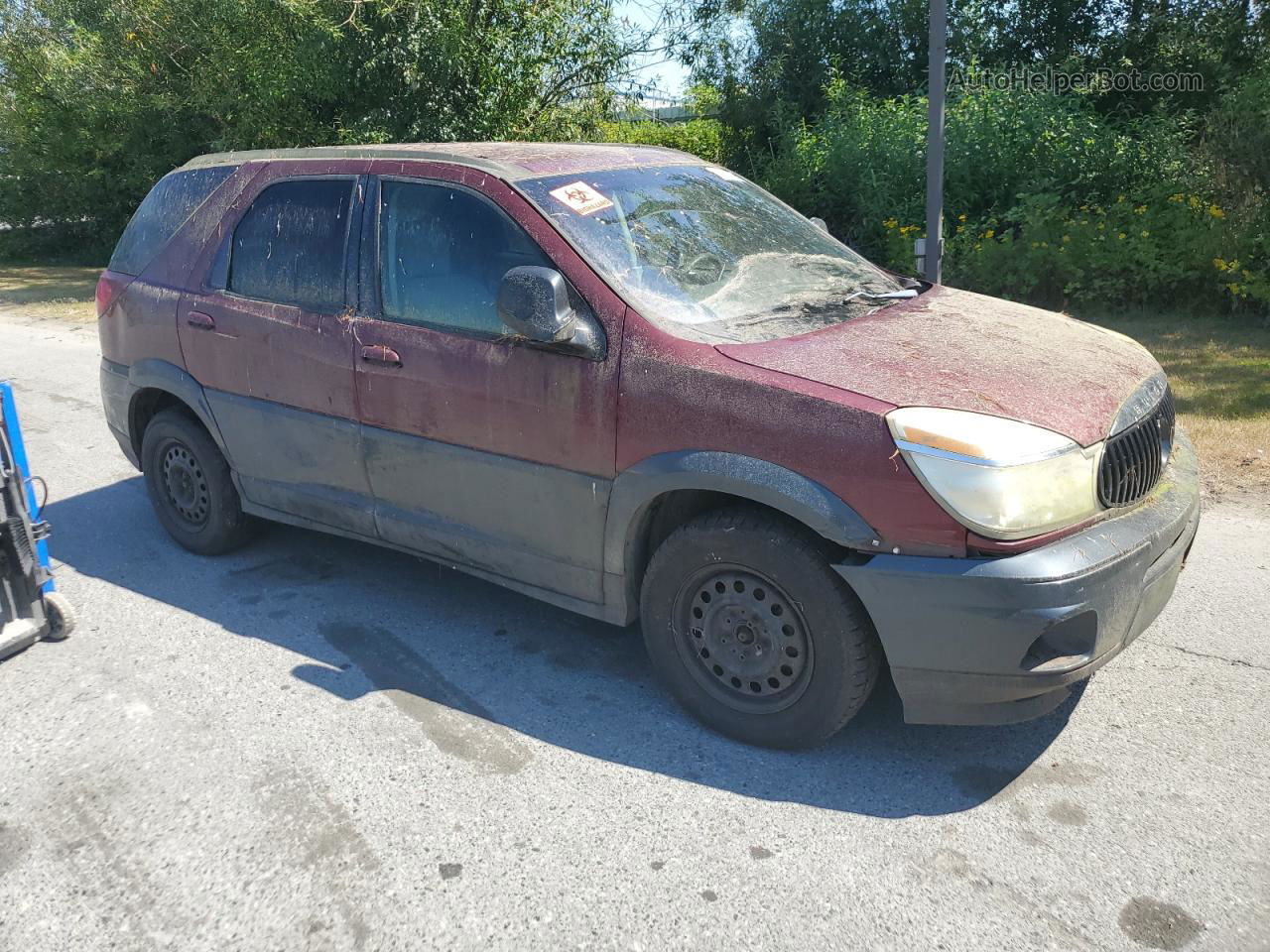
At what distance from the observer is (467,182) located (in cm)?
408

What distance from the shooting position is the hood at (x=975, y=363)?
3.19 meters

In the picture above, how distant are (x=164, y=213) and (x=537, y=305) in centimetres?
281

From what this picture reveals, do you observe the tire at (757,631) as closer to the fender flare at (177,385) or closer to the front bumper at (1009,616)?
the front bumper at (1009,616)

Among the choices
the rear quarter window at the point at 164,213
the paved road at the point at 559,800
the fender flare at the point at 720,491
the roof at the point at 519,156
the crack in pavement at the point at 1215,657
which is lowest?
the paved road at the point at 559,800

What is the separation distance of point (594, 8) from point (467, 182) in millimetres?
11484

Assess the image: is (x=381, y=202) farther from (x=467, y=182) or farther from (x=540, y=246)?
(x=540, y=246)

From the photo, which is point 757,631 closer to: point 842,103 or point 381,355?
point 381,355

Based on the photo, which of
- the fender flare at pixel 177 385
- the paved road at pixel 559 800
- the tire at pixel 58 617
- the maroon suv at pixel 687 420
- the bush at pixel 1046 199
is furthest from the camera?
the bush at pixel 1046 199

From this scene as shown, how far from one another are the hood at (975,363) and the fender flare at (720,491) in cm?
32

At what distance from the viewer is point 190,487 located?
17.6ft

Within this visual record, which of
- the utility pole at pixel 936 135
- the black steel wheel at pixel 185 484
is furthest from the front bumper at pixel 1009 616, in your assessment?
the utility pole at pixel 936 135

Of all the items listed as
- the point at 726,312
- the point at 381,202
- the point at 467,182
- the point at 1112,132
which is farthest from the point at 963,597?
the point at 1112,132

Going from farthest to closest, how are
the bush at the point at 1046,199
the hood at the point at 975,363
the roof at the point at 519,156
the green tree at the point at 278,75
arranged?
1. the green tree at the point at 278,75
2. the bush at the point at 1046,199
3. the roof at the point at 519,156
4. the hood at the point at 975,363

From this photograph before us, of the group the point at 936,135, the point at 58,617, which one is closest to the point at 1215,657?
the point at 58,617
